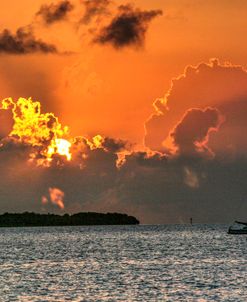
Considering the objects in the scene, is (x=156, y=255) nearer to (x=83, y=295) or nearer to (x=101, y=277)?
(x=101, y=277)

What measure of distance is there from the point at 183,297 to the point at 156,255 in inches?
3038

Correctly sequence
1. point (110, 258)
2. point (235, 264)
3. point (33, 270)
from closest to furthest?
point (33, 270) < point (235, 264) < point (110, 258)

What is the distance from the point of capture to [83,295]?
9162 centimetres

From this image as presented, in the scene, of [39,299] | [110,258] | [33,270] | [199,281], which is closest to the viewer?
[39,299]

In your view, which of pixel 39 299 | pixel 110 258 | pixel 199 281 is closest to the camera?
pixel 39 299

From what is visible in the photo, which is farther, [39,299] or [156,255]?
[156,255]

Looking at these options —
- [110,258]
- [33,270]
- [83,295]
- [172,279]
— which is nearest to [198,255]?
[110,258]

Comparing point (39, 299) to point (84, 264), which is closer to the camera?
point (39, 299)

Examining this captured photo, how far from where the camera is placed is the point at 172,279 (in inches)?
4252

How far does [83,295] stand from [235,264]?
5105 centimetres

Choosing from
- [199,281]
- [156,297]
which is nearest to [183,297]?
[156,297]

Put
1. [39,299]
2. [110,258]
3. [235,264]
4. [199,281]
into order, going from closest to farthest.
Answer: [39,299] → [199,281] → [235,264] → [110,258]

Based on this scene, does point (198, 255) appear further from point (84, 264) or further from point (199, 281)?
point (199, 281)

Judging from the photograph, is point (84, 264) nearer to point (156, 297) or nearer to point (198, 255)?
point (198, 255)
